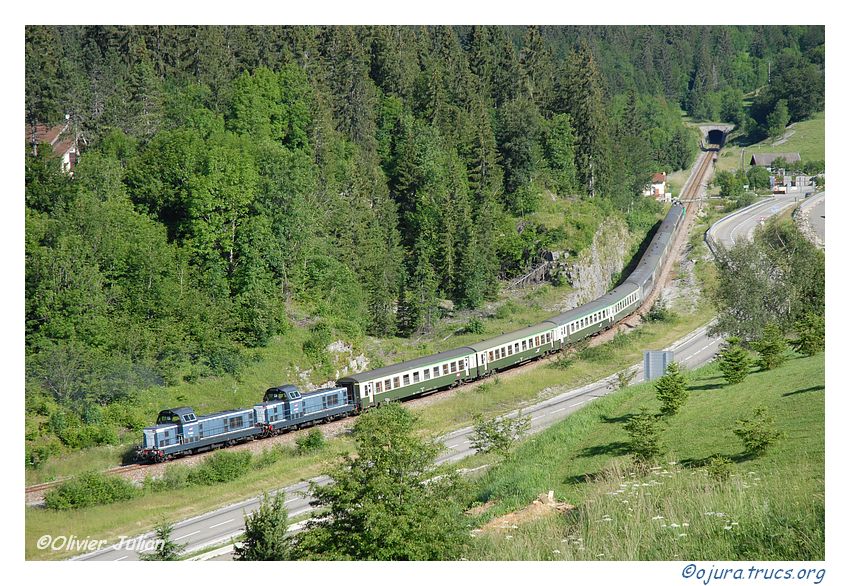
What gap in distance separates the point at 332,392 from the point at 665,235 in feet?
165

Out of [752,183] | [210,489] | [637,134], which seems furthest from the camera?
[637,134]

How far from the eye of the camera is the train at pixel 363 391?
42469mm

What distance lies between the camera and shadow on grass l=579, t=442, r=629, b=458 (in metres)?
36.3

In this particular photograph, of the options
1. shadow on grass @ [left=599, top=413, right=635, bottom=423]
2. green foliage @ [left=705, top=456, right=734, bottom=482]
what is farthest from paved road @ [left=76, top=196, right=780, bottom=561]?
green foliage @ [left=705, top=456, right=734, bottom=482]

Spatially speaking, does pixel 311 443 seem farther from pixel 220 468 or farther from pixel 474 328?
pixel 474 328

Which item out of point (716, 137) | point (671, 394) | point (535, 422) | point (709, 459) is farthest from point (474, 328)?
point (716, 137)

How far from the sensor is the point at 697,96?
138875 mm

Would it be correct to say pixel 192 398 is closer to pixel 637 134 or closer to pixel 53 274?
pixel 53 274

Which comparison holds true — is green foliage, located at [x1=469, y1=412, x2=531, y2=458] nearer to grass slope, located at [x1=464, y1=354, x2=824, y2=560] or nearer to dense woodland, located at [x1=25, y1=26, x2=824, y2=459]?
grass slope, located at [x1=464, y1=354, x2=824, y2=560]

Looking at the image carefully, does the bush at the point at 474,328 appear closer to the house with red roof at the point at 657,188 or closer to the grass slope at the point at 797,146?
the grass slope at the point at 797,146

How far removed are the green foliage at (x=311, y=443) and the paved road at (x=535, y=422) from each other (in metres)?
3.44

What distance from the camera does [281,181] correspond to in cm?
5956

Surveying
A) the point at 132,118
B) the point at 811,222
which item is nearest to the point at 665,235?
the point at 811,222

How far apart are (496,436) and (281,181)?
25.6 metres
